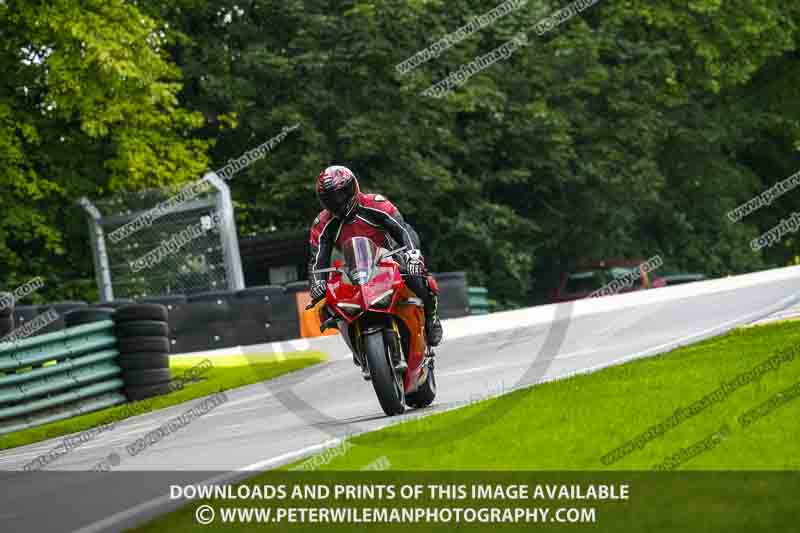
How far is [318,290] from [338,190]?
0.81 meters

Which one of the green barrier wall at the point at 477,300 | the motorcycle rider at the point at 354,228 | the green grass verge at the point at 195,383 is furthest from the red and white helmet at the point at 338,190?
the green barrier wall at the point at 477,300

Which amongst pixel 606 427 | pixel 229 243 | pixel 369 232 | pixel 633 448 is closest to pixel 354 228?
pixel 369 232

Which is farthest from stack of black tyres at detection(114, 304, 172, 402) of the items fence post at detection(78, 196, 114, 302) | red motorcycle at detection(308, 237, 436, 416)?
fence post at detection(78, 196, 114, 302)

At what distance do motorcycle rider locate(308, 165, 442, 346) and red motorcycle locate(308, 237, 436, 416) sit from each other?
4.3 inches

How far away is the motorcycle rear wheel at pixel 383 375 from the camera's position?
456 inches

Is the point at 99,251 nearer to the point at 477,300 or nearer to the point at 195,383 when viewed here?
the point at 195,383

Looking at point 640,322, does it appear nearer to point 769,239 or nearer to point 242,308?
point 242,308

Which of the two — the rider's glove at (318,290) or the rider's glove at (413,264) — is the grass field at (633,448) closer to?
the rider's glove at (413,264)

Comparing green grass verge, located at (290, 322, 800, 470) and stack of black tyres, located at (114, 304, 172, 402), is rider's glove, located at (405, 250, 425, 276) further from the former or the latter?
stack of black tyres, located at (114, 304, 172, 402)

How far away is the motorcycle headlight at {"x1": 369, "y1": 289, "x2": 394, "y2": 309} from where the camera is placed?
11.6m

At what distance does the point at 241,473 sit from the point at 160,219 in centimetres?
1729

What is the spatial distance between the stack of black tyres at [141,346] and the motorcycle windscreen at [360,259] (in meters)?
7.04

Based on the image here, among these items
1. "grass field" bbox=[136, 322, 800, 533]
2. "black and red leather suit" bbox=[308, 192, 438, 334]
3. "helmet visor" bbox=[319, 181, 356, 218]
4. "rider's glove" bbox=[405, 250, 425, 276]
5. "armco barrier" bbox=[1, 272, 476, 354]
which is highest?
"armco barrier" bbox=[1, 272, 476, 354]

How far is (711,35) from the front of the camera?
40.5 meters
